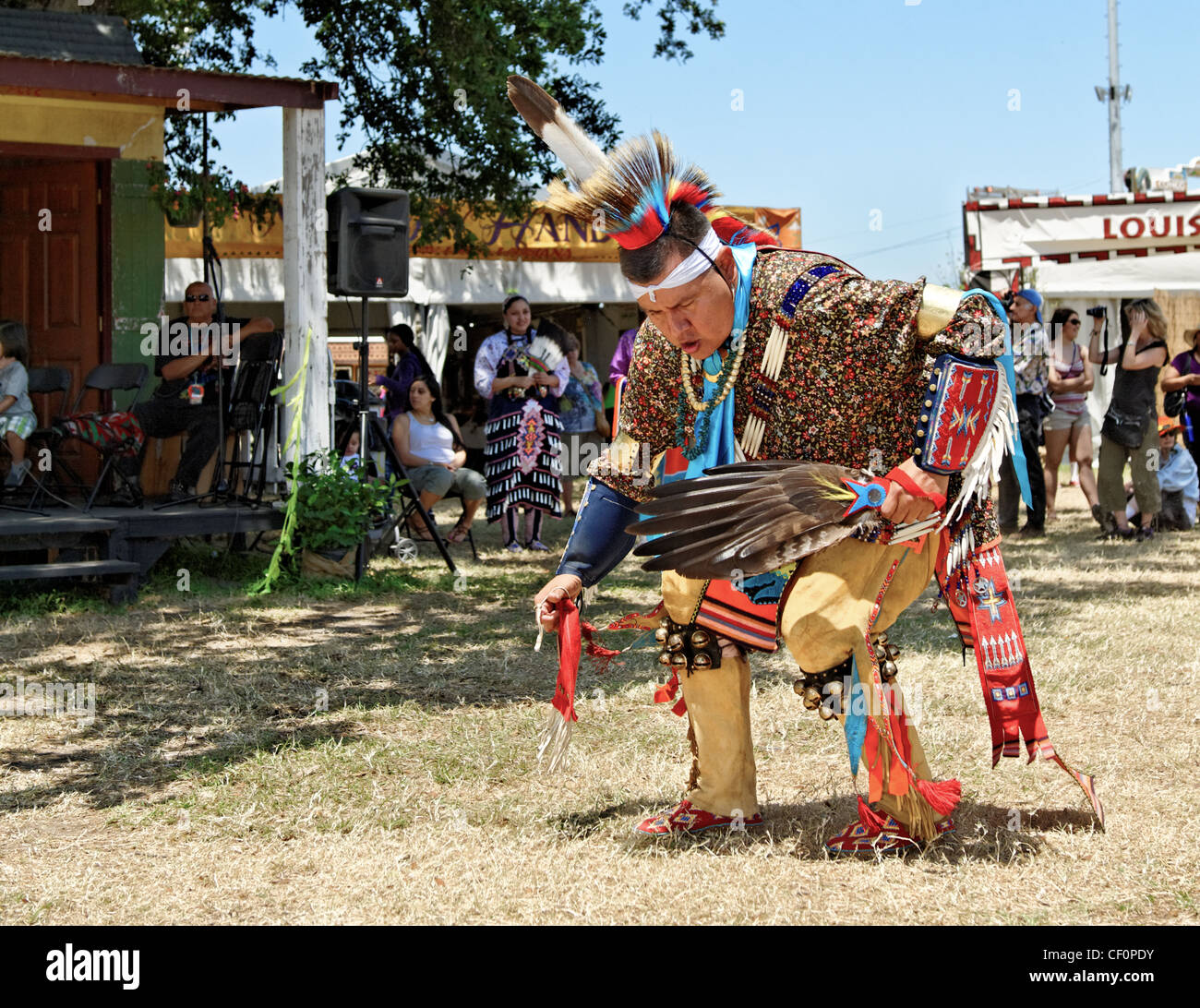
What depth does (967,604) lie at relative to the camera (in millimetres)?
3299

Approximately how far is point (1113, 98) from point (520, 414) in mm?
20463

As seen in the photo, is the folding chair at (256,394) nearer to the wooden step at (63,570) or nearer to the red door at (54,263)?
the wooden step at (63,570)

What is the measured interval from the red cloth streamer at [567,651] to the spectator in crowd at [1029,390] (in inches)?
258

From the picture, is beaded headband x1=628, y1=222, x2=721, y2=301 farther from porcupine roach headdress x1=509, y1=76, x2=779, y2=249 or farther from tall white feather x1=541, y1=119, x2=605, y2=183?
tall white feather x1=541, y1=119, x2=605, y2=183

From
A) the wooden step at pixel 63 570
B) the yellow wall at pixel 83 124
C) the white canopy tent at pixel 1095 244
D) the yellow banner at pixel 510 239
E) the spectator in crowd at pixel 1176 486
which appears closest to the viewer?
the wooden step at pixel 63 570

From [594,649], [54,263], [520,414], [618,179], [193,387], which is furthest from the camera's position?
[54,263]

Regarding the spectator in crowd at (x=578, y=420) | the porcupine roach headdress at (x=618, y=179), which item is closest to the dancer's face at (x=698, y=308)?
the porcupine roach headdress at (x=618, y=179)

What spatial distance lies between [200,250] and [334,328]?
3754mm

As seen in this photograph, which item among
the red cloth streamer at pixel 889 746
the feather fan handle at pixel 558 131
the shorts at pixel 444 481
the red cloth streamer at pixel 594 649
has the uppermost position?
the feather fan handle at pixel 558 131

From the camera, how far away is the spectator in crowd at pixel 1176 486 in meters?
10.3

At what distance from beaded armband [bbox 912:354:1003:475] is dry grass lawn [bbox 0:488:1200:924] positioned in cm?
100

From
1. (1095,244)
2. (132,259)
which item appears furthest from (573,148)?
(1095,244)

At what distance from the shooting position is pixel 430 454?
31.4ft

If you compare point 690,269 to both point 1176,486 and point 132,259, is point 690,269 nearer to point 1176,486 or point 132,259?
point 132,259
